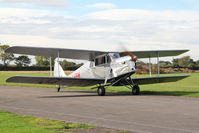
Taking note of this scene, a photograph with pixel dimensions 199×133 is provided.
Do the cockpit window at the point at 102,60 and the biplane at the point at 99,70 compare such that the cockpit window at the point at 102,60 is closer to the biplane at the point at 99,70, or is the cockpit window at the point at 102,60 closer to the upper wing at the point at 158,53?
the biplane at the point at 99,70

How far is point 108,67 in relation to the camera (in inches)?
698

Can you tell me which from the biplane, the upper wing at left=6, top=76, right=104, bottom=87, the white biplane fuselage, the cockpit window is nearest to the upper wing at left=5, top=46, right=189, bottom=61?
the biplane

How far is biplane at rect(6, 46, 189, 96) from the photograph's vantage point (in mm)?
16328

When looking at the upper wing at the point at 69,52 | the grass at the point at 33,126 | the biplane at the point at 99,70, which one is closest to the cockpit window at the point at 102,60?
the biplane at the point at 99,70

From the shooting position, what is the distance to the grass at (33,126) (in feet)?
21.4

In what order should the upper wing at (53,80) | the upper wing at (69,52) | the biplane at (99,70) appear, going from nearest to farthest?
1. the upper wing at (53,80)
2. the biplane at (99,70)
3. the upper wing at (69,52)

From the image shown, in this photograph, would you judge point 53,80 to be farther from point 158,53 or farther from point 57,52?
point 158,53

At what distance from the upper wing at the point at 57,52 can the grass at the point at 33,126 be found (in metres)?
8.57

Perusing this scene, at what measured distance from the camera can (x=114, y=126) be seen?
285 inches

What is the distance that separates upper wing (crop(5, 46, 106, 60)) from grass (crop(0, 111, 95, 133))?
8.57 metres

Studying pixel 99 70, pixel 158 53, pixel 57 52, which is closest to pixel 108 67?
pixel 99 70

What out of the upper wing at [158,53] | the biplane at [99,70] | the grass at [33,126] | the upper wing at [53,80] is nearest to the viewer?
the grass at [33,126]

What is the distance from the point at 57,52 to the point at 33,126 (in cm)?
1125

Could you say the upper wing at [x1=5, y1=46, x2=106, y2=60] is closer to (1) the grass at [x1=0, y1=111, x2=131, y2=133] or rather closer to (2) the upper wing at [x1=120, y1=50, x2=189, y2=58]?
(2) the upper wing at [x1=120, y1=50, x2=189, y2=58]
